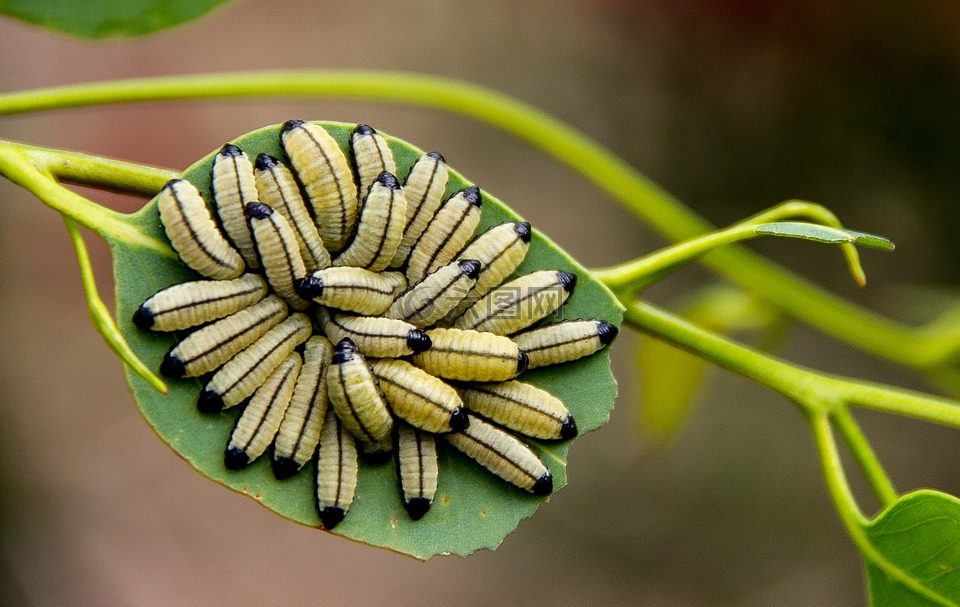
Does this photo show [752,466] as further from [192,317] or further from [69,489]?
[192,317]

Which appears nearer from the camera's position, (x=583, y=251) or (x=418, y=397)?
(x=418, y=397)

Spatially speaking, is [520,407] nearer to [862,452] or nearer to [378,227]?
[378,227]

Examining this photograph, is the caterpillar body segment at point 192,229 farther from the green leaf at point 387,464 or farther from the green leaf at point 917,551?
the green leaf at point 917,551

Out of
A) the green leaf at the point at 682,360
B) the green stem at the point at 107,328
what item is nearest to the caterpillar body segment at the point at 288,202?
the green stem at the point at 107,328

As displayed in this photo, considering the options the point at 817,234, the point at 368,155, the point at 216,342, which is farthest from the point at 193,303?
the point at 817,234

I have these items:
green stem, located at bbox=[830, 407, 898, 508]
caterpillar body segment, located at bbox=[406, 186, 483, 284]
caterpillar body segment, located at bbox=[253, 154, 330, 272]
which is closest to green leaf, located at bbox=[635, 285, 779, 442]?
green stem, located at bbox=[830, 407, 898, 508]

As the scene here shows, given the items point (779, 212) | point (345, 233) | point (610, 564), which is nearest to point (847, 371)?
point (610, 564)
